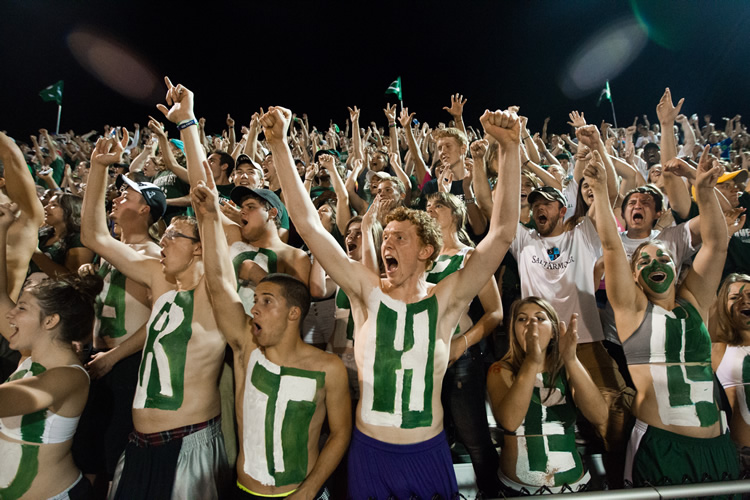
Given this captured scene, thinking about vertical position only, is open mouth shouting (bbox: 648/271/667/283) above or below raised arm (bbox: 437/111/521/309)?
below

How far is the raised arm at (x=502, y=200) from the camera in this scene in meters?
2.09

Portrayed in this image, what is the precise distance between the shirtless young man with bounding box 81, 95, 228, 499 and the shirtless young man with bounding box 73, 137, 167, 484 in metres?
0.49

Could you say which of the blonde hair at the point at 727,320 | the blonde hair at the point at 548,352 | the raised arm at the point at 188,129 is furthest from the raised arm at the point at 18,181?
the blonde hair at the point at 727,320

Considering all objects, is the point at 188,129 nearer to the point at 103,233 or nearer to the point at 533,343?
the point at 103,233

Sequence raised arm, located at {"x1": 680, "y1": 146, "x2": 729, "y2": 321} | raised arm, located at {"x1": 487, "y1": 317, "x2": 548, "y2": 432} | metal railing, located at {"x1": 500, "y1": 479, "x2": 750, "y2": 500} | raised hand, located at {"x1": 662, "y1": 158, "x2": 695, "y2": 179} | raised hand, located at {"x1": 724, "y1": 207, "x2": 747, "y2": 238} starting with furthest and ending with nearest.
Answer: raised hand, located at {"x1": 724, "y1": 207, "x2": 747, "y2": 238} < raised hand, located at {"x1": 662, "y1": 158, "x2": 695, "y2": 179} < raised arm, located at {"x1": 680, "y1": 146, "x2": 729, "y2": 321} < raised arm, located at {"x1": 487, "y1": 317, "x2": 548, "y2": 432} < metal railing, located at {"x1": 500, "y1": 479, "x2": 750, "y2": 500}

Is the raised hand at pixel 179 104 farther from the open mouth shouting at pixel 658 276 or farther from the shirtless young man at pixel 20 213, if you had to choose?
the open mouth shouting at pixel 658 276

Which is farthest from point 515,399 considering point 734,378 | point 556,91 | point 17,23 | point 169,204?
point 17,23

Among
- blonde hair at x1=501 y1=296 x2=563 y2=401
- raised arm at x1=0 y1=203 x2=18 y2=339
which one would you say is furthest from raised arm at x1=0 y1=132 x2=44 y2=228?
blonde hair at x1=501 y1=296 x2=563 y2=401

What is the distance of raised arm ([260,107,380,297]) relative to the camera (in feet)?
7.13

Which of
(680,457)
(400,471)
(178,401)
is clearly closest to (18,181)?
(178,401)

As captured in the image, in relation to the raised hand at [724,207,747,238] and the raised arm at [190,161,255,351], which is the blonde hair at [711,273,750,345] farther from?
the raised arm at [190,161,255,351]

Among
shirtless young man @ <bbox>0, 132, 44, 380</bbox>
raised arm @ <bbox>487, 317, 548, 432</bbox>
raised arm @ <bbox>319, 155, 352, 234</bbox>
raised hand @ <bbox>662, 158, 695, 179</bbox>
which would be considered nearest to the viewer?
raised arm @ <bbox>487, 317, 548, 432</bbox>

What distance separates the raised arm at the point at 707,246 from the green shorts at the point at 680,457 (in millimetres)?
868

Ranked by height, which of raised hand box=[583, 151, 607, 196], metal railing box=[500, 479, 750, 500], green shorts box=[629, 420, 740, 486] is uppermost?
raised hand box=[583, 151, 607, 196]
